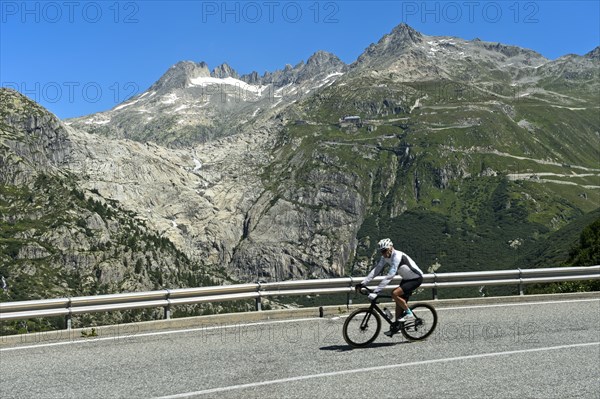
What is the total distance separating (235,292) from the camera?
67.5 ft

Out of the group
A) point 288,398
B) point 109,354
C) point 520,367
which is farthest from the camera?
point 109,354

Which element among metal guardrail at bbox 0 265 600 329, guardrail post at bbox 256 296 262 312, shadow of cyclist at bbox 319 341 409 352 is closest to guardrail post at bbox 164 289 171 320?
metal guardrail at bbox 0 265 600 329

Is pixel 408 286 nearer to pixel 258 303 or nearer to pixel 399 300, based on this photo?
pixel 399 300

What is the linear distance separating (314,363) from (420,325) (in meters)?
3.78

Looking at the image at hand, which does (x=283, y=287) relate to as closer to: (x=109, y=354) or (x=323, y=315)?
(x=323, y=315)

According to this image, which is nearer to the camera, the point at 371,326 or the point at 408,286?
the point at 371,326

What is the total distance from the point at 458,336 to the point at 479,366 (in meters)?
3.33

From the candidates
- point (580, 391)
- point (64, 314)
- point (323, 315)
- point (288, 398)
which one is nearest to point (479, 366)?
point (580, 391)

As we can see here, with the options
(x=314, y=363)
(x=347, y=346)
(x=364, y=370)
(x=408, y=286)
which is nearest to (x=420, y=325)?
(x=408, y=286)

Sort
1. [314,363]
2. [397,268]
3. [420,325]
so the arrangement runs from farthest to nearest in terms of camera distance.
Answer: [420,325]
[397,268]
[314,363]

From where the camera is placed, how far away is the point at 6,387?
40.0 feet

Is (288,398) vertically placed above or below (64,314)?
below

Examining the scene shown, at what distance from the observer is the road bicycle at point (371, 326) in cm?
1532

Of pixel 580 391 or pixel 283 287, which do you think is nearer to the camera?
pixel 580 391
